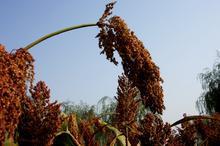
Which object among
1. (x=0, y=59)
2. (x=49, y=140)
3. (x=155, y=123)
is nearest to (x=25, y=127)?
(x=49, y=140)

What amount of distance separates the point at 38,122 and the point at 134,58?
37 cm

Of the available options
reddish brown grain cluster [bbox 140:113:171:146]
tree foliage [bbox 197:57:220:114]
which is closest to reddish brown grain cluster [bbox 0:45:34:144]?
reddish brown grain cluster [bbox 140:113:171:146]

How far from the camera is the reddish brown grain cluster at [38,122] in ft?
4.51

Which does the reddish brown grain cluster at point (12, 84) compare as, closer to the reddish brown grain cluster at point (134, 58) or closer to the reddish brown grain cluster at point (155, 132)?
the reddish brown grain cluster at point (134, 58)

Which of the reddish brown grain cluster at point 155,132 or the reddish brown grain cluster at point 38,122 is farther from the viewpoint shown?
the reddish brown grain cluster at point 155,132

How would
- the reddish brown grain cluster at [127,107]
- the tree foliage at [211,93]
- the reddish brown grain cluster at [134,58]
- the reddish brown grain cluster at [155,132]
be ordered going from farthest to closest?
the tree foliage at [211,93] → the reddish brown grain cluster at [127,107] → the reddish brown grain cluster at [155,132] → the reddish brown grain cluster at [134,58]

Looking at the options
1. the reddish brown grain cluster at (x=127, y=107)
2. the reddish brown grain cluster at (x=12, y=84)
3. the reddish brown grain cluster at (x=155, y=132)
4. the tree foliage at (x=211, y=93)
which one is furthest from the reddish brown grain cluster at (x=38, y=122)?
the tree foliage at (x=211, y=93)

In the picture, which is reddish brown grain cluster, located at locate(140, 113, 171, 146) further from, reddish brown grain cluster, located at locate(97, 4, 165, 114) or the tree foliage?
the tree foliage

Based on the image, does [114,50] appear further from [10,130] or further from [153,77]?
[10,130]

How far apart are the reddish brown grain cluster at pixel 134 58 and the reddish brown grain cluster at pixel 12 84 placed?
323mm

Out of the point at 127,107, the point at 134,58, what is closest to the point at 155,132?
the point at 127,107

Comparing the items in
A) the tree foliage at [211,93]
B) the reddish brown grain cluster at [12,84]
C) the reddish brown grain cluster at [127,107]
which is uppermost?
the tree foliage at [211,93]

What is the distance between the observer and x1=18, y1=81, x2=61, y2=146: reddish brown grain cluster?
1.37 metres

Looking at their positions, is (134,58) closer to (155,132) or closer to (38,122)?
(38,122)
